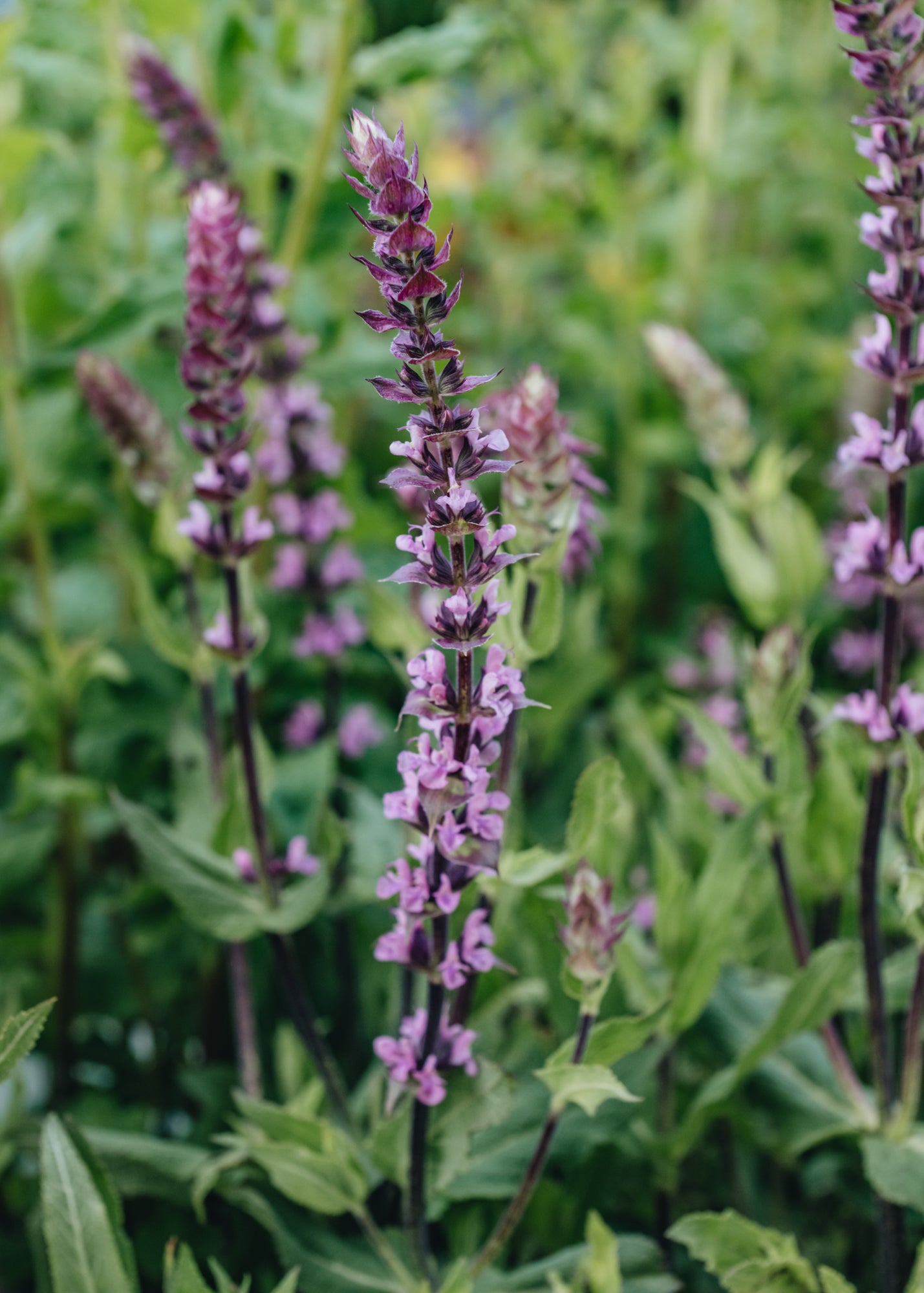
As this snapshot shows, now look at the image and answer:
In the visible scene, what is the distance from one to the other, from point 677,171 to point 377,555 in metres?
0.96

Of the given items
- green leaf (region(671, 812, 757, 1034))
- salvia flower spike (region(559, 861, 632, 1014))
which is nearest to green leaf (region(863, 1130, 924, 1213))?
green leaf (region(671, 812, 757, 1034))

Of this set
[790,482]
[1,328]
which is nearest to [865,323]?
[790,482]

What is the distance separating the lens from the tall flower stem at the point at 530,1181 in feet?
2.21

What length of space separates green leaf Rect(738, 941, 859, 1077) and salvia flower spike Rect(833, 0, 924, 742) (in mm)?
158

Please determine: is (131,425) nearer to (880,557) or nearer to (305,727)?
(305,727)

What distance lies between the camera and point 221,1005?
1164mm

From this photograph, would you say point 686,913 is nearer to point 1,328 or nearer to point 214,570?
point 214,570

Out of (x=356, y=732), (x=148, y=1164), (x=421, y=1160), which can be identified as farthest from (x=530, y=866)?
(x=356, y=732)

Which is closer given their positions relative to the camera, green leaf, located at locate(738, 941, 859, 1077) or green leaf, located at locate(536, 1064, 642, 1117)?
green leaf, located at locate(536, 1064, 642, 1117)

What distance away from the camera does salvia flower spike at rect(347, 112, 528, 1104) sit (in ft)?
1.57

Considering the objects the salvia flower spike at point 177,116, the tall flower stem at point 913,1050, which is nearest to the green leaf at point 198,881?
the tall flower stem at point 913,1050

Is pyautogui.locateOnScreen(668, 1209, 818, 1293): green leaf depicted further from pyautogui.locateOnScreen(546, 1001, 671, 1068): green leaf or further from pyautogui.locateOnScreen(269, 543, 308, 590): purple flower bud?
pyautogui.locateOnScreen(269, 543, 308, 590): purple flower bud

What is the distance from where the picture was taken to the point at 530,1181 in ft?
2.26

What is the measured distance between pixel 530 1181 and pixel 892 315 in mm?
556
